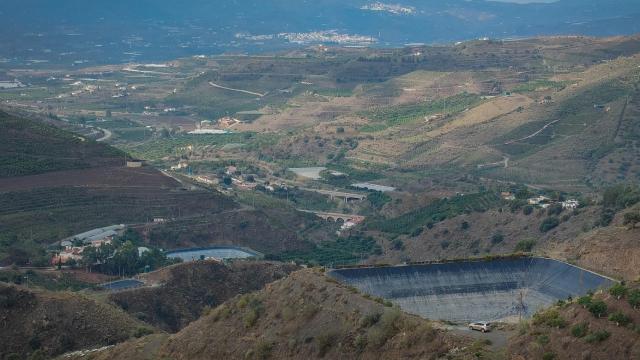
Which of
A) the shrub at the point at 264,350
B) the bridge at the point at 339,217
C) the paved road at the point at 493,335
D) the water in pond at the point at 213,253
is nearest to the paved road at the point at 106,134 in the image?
the bridge at the point at 339,217

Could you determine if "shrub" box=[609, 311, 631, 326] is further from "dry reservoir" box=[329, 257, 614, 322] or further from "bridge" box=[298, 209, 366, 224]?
"bridge" box=[298, 209, 366, 224]

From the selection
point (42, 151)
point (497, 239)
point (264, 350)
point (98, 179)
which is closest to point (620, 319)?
point (264, 350)

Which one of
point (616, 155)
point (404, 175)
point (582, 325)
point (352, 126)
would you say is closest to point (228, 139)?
point (352, 126)

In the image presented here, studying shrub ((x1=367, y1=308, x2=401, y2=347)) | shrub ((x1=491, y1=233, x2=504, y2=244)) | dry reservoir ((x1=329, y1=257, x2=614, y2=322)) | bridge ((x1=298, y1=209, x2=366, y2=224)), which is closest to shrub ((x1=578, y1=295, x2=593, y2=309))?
shrub ((x1=367, y1=308, x2=401, y2=347))

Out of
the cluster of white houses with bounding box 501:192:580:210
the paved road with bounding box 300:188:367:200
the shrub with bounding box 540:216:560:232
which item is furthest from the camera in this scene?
the paved road with bounding box 300:188:367:200

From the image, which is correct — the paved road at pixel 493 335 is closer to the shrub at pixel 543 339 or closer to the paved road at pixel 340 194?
the shrub at pixel 543 339

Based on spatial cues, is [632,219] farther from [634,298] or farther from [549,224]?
[549,224]

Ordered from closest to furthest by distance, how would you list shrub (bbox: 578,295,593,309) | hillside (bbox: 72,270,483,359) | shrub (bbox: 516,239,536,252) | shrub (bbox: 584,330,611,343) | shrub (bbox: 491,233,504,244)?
shrub (bbox: 584,330,611,343)
shrub (bbox: 578,295,593,309)
hillside (bbox: 72,270,483,359)
shrub (bbox: 516,239,536,252)
shrub (bbox: 491,233,504,244)

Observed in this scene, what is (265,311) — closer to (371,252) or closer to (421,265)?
(421,265)
